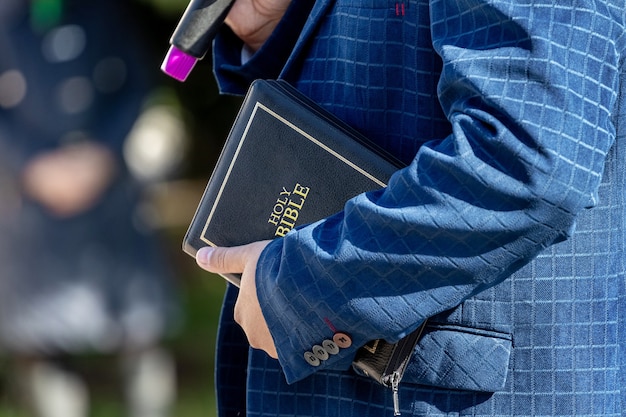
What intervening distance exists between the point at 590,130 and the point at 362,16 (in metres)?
0.36

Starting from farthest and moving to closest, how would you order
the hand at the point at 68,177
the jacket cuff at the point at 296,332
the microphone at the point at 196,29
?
1. the hand at the point at 68,177
2. the microphone at the point at 196,29
3. the jacket cuff at the point at 296,332

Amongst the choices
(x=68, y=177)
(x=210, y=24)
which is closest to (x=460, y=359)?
(x=210, y=24)

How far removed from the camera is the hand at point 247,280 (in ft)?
4.24

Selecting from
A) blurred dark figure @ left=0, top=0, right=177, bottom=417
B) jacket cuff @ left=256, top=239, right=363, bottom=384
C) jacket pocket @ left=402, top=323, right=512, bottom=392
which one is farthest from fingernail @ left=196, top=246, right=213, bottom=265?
blurred dark figure @ left=0, top=0, right=177, bottom=417

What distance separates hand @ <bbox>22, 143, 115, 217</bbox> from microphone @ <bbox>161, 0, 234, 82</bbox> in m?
2.20

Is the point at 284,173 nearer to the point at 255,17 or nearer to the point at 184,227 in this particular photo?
the point at 255,17

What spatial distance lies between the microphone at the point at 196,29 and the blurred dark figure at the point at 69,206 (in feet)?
7.19

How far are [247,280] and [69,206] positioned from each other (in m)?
2.64

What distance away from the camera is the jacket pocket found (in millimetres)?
1239

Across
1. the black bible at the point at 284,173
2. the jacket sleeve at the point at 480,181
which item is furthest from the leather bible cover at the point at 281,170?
the jacket sleeve at the point at 480,181

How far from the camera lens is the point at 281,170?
1.34m

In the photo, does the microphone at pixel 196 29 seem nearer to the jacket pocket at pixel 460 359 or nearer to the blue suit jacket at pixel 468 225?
the blue suit jacket at pixel 468 225

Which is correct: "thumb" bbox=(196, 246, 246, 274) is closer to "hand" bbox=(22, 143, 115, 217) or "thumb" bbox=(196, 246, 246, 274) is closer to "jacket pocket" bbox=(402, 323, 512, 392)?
"jacket pocket" bbox=(402, 323, 512, 392)

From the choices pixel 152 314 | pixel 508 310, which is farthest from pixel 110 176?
pixel 508 310
